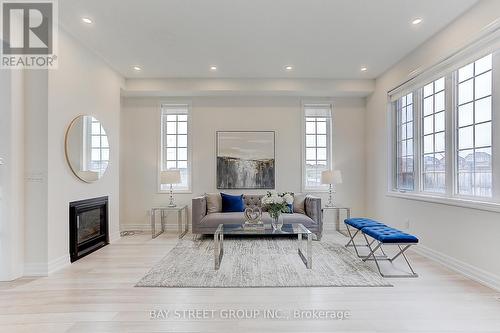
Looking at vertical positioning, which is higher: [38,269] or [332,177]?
[332,177]

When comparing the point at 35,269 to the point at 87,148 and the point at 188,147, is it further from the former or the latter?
the point at 188,147

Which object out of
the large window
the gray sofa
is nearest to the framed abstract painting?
the gray sofa

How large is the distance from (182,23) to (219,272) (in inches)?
123

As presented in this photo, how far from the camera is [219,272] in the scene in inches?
126

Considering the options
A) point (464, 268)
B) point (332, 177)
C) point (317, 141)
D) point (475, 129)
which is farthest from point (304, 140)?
point (464, 268)

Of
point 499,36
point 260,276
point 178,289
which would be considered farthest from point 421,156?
point 178,289

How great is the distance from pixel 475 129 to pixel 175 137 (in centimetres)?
501

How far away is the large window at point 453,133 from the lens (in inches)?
117

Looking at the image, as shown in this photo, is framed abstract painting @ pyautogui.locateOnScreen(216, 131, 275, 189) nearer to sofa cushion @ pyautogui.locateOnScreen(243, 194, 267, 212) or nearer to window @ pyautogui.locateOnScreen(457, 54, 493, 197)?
sofa cushion @ pyautogui.locateOnScreen(243, 194, 267, 212)

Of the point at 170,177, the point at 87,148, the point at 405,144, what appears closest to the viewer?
the point at 87,148

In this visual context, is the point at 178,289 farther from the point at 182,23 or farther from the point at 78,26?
the point at 78,26

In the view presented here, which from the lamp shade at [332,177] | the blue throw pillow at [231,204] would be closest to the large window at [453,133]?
the lamp shade at [332,177]

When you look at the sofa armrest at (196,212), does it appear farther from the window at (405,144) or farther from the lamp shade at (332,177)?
the window at (405,144)

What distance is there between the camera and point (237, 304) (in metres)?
2.46
